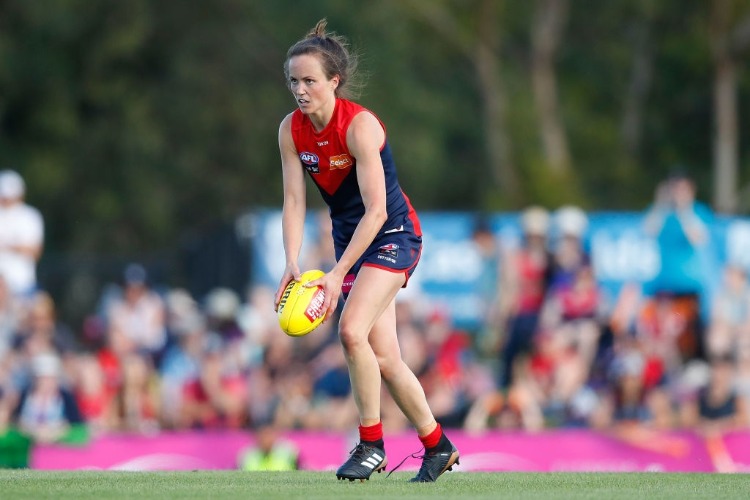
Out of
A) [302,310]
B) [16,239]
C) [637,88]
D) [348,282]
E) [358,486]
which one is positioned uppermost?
[637,88]

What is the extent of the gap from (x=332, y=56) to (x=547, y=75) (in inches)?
1056

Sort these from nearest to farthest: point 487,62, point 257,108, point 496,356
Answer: point 496,356
point 257,108
point 487,62

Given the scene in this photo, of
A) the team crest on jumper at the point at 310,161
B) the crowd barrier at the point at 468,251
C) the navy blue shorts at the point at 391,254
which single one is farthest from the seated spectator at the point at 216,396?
the team crest on jumper at the point at 310,161

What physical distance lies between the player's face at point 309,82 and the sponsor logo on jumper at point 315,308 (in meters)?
0.92

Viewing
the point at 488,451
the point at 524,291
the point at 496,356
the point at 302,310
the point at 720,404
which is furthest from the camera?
the point at 496,356

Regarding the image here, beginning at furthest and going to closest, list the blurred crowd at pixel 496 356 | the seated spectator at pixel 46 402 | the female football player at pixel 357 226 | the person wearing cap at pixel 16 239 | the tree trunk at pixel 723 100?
the tree trunk at pixel 723 100, the person wearing cap at pixel 16 239, the seated spectator at pixel 46 402, the blurred crowd at pixel 496 356, the female football player at pixel 357 226

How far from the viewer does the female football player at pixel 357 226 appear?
7.21 metres

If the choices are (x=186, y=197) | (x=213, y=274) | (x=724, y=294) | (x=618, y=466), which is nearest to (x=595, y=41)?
(x=186, y=197)

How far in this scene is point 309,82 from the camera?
7.25m

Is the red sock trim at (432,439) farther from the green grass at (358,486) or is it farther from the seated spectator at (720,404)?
the seated spectator at (720,404)

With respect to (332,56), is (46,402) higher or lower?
lower

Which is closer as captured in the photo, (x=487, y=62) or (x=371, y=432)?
(x=371, y=432)

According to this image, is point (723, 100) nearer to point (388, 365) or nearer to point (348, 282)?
point (348, 282)

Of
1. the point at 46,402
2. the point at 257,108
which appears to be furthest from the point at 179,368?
the point at 257,108
